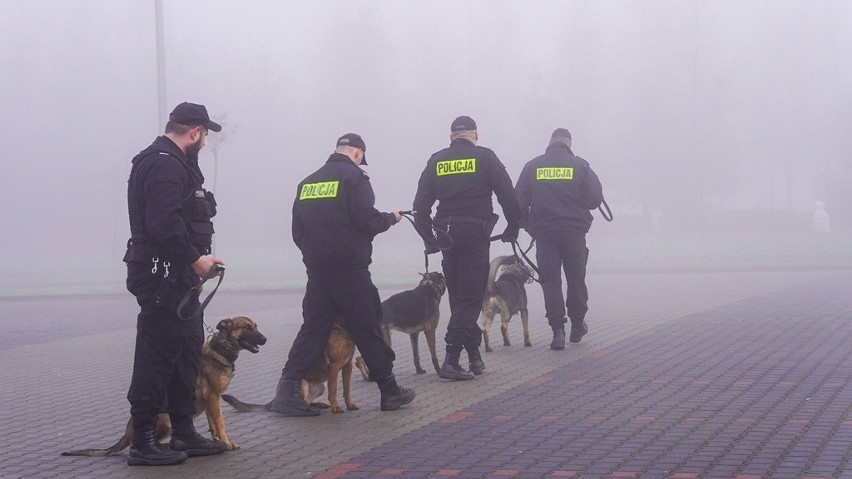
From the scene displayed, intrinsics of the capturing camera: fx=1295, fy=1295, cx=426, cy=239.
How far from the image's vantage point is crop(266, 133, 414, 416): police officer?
832cm

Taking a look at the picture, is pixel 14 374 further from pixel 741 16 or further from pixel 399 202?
pixel 741 16

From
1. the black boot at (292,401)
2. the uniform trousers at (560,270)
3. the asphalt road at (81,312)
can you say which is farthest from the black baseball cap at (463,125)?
the asphalt road at (81,312)

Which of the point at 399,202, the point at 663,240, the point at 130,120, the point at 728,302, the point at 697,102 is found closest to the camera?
the point at 728,302

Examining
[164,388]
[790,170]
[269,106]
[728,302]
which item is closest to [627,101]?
[790,170]

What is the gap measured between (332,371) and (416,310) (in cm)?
167

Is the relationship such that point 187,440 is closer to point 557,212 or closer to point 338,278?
point 338,278

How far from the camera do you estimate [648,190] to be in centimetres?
6356

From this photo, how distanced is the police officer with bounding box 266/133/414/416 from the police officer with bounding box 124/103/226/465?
5.07ft

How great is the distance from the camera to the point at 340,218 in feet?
27.3

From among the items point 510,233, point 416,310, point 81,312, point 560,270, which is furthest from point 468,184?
point 81,312

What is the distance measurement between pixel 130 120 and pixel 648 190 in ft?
82.2

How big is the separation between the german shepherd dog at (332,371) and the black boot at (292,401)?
0.06 meters

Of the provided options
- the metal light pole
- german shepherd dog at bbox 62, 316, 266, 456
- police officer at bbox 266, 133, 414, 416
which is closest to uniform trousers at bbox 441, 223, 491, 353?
police officer at bbox 266, 133, 414, 416

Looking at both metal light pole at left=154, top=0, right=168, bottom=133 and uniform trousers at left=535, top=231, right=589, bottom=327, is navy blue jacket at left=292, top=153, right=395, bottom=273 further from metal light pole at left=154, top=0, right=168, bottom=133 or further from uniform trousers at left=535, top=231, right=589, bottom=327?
metal light pole at left=154, top=0, right=168, bottom=133
